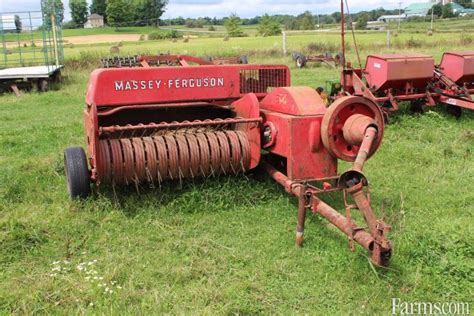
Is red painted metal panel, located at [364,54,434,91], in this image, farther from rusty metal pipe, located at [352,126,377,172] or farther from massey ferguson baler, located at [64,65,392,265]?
rusty metal pipe, located at [352,126,377,172]

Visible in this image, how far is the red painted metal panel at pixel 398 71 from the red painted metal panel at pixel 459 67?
0.70 meters

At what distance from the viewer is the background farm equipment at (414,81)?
919 cm

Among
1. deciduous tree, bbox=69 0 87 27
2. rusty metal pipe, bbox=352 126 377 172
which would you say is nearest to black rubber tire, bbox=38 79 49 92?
rusty metal pipe, bbox=352 126 377 172

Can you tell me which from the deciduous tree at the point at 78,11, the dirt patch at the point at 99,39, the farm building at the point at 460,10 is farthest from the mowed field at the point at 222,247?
the deciduous tree at the point at 78,11

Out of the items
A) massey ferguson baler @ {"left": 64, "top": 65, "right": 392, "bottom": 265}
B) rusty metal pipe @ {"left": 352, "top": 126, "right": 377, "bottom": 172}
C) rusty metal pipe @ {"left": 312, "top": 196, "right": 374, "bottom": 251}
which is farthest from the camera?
massey ferguson baler @ {"left": 64, "top": 65, "right": 392, "bottom": 265}

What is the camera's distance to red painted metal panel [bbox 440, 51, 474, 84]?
9.70 m

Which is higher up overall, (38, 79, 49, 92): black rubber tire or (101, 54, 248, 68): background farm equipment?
(101, 54, 248, 68): background farm equipment

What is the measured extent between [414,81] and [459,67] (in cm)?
100

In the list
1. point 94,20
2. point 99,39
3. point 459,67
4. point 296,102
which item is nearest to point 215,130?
point 296,102

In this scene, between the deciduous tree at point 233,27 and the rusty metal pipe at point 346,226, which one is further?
the deciduous tree at point 233,27

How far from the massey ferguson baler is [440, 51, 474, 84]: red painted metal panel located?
5182mm

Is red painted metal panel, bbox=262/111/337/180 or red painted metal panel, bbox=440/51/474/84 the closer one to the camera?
red painted metal panel, bbox=262/111/337/180

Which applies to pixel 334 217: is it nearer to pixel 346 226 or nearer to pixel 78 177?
pixel 346 226

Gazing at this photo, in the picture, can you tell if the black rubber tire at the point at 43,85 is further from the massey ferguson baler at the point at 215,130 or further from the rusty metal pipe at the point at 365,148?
the rusty metal pipe at the point at 365,148
